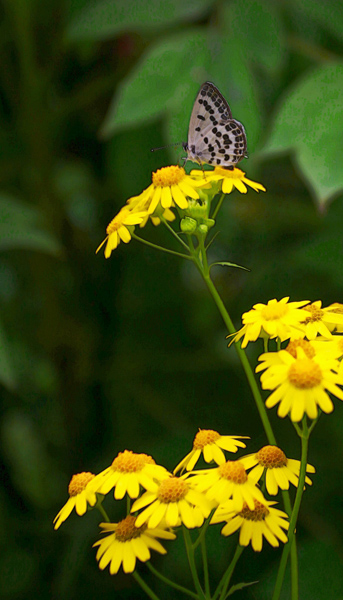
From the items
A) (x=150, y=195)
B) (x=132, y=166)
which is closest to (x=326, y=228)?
(x=132, y=166)

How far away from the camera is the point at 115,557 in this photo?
48 centimetres

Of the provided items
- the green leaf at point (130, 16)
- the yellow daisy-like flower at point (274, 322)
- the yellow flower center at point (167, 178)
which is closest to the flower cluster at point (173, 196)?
the yellow flower center at point (167, 178)

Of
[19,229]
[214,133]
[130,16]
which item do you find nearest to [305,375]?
[214,133]

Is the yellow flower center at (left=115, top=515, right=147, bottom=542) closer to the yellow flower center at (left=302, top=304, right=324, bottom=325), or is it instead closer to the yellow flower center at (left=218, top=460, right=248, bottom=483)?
the yellow flower center at (left=218, top=460, right=248, bottom=483)

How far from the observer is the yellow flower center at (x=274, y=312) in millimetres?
515

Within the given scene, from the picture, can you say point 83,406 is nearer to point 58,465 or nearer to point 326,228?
point 58,465

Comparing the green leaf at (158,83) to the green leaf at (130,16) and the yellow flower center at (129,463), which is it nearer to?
the green leaf at (130,16)

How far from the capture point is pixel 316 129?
82 cm

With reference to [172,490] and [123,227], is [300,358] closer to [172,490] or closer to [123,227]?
[172,490]

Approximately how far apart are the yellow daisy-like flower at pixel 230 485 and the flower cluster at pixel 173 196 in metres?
0.23

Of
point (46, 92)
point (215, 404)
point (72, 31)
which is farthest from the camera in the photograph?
point (215, 404)

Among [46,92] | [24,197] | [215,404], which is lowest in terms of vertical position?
[215,404]

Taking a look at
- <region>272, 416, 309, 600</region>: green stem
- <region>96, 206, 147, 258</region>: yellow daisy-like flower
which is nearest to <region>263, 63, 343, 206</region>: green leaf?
<region>96, 206, 147, 258</region>: yellow daisy-like flower

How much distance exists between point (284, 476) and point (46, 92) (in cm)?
96
